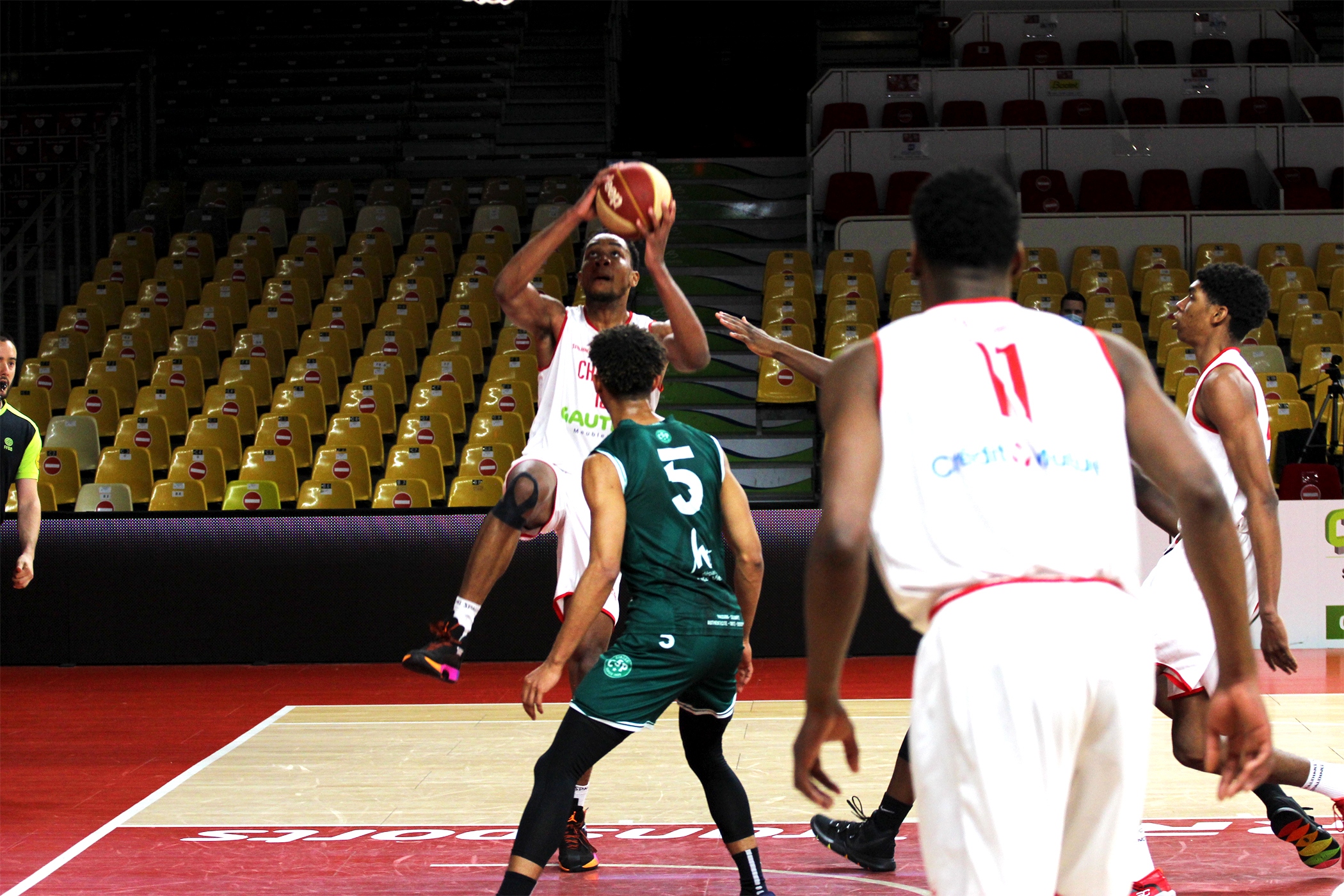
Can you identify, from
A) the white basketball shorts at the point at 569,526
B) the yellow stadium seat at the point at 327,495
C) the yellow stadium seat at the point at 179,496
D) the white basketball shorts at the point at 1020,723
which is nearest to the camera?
the white basketball shorts at the point at 1020,723

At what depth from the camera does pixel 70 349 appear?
13.3 meters

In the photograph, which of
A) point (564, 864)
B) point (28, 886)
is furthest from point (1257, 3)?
point (28, 886)

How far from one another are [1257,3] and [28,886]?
17.0 m

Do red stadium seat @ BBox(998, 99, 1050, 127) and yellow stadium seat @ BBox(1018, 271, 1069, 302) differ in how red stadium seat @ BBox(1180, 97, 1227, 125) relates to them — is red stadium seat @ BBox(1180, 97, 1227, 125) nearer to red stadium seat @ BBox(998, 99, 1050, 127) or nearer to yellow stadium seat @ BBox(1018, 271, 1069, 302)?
red stadium seat @ BBox(998, 99, 1050, 127)

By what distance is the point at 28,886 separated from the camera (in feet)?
15.4

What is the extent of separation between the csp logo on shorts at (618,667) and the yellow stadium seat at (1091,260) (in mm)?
10466

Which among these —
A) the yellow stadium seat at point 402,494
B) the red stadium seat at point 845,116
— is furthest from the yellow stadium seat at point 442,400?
the red stadium seat at point 845,116

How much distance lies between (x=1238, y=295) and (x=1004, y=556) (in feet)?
8.58

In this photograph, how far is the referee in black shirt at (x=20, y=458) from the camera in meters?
6.30

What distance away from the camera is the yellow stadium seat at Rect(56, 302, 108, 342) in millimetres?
A: 13648

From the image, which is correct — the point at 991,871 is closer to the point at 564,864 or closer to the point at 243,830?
the point at 564,864

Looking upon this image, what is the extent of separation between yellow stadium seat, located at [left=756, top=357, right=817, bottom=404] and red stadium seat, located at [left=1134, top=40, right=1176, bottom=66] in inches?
296

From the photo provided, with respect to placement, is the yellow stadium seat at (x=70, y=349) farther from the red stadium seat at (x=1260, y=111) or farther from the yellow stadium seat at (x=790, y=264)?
the red stadium seat at (x=1260, y=111)

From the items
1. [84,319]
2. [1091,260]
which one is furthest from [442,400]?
[1091,260]
